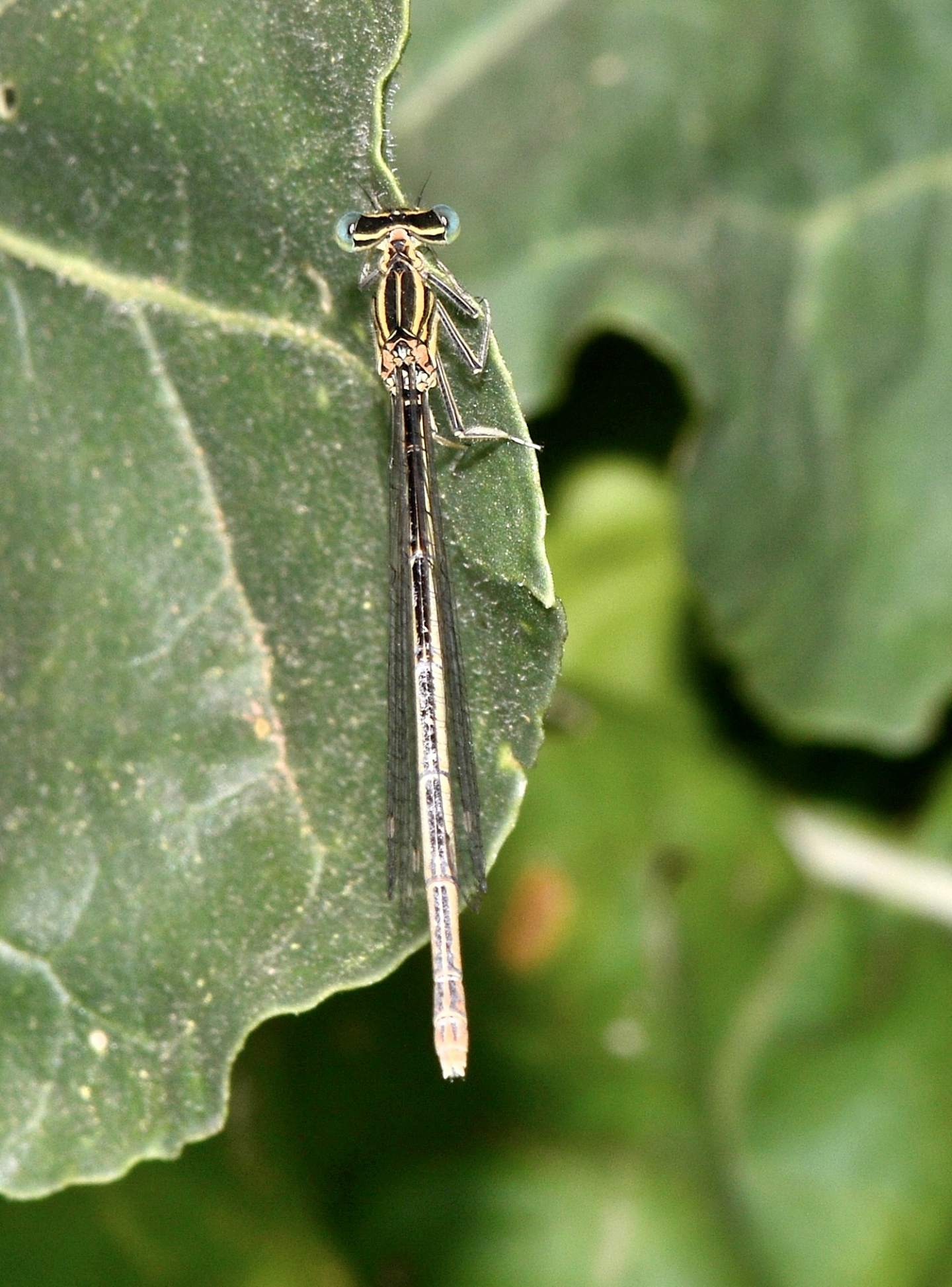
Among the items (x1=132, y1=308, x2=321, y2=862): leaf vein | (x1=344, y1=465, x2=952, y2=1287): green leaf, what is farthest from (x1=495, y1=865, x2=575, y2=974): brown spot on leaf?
(x1=132, y1=308, x2=321, y2=862): leaf vein

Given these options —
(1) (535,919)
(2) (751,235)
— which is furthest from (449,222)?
(1) (535,919)

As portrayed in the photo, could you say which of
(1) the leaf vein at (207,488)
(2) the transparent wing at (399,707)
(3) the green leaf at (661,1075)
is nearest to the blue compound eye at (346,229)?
(2) the transparent wing at (399,707)

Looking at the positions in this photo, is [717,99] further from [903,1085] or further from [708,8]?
[903,1085]

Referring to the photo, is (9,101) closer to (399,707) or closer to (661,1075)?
(399,707)

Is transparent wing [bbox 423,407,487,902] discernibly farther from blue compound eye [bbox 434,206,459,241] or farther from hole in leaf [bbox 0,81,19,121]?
hole in leaf [bbox 0,81,19,121]

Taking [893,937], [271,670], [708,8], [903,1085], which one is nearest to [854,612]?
[893,937]

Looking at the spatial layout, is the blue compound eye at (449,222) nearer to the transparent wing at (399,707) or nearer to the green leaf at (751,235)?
the transparent wing at (399,707)
